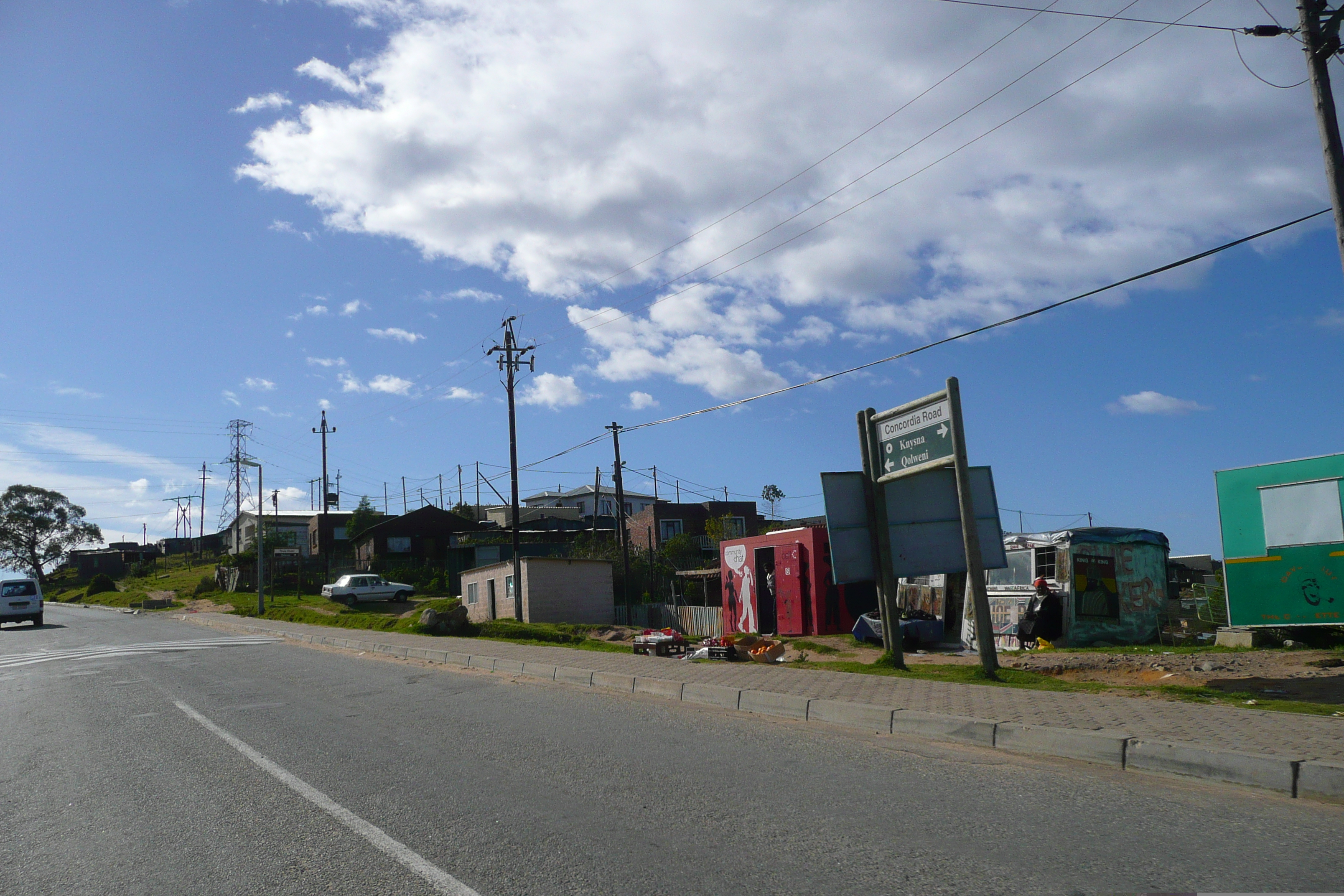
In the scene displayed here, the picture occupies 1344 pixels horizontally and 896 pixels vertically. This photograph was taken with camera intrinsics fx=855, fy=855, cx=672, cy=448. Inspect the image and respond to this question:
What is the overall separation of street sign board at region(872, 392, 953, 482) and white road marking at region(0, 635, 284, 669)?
53.9ft

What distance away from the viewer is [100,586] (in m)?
65.0

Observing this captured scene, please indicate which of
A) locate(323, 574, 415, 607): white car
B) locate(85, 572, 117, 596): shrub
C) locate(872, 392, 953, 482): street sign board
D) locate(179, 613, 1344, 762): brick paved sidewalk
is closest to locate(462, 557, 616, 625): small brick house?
locate(323, 574, 415, 607): white car

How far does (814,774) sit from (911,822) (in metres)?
1.28

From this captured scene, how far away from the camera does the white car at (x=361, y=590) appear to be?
4247 cm

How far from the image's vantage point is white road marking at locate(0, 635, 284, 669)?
59.7ft

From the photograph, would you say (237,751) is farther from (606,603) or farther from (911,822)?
(606,603)

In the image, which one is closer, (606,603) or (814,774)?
(814,774)

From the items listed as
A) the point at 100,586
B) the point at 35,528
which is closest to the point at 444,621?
the point at 100,586

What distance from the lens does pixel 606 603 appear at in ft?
106

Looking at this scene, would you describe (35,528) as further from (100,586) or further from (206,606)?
(206,606)

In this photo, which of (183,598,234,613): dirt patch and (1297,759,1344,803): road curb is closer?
(1297,759,1344,803): road curb

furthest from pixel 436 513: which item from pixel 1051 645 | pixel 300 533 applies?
pixel 1051 645

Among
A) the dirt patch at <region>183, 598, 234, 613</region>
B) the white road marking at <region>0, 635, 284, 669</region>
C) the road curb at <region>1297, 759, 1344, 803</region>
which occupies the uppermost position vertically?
the road curb at <region>1297, 759, 1344, 803</region>

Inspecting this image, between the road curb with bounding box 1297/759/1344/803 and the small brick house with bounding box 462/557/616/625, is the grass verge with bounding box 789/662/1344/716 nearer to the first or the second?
the road curb with bounding box 1297/759/1344/803
